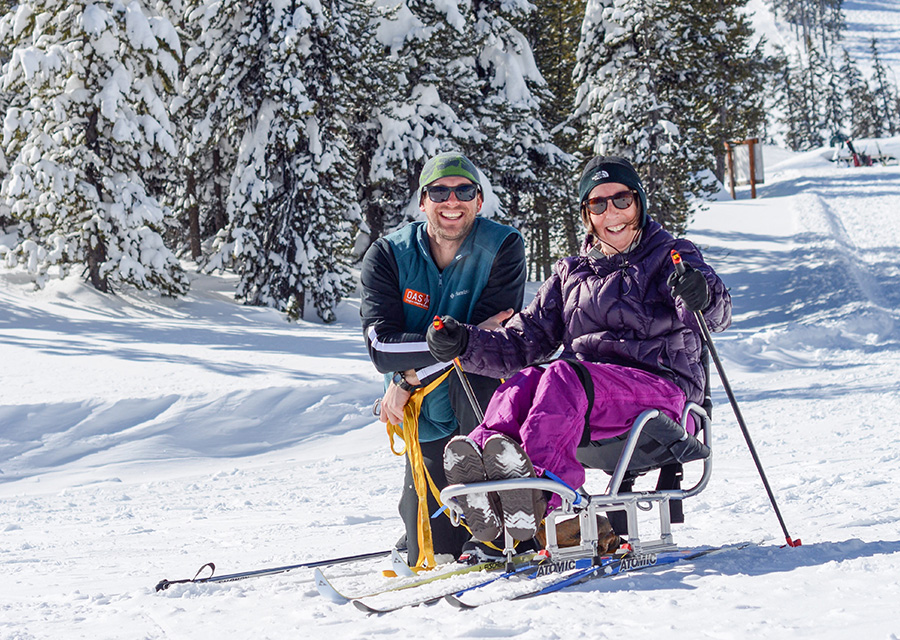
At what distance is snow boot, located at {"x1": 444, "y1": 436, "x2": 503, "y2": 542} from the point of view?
3.36 metres

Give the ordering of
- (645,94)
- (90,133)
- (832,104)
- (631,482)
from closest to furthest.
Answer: (631,482) → (90,133) → (645,94) → (832,104)

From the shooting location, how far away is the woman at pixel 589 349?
337 centimetres

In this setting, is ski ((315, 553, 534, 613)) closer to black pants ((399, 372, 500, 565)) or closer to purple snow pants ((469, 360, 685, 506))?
black pants ((399, 372, 500, 565))

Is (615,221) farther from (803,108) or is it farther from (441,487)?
(803,108)

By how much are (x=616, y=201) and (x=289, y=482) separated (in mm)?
4340

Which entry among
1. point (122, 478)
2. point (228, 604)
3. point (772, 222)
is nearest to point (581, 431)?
point (228, 604)

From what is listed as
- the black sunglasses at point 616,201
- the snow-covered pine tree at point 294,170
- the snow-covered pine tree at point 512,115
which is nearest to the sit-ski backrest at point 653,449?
the black sunglasses at point 616,201

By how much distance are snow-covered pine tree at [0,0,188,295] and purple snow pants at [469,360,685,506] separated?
13880mm

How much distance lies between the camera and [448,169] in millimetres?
4305

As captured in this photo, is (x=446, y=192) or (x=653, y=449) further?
(x=446, y=192)

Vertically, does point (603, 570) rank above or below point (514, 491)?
below

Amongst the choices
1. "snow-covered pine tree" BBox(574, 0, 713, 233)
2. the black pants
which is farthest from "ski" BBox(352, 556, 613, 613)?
"snow-covered pine tree" BBox(574, 0, 713, 233)

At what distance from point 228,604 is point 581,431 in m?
1.61

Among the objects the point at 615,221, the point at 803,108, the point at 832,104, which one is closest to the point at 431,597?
the point at 615,221
